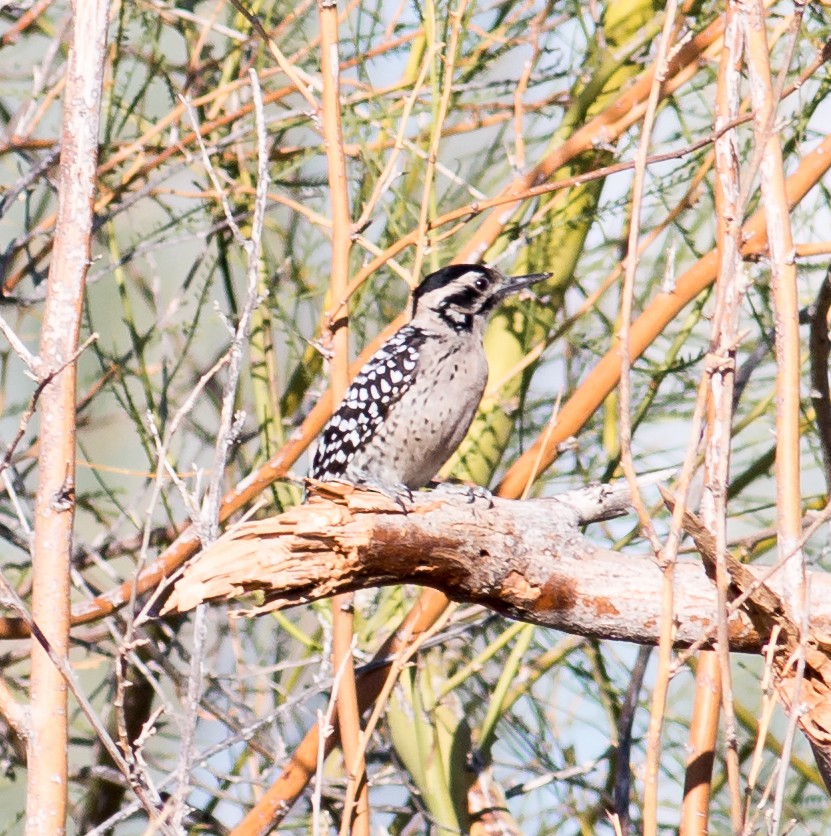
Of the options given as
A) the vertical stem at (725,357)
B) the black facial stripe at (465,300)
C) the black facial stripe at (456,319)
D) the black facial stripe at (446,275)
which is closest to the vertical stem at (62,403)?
the vertical stem at (725,357)

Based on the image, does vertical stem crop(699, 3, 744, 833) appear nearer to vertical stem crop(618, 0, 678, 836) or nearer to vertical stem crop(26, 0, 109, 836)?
vertical stem crop(618, 0, 678, 836)

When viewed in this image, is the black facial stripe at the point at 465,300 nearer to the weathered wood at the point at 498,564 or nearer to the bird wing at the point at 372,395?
the bird wing at the point at 372,395

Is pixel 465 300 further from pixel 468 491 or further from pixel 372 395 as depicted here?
pixel 468 491

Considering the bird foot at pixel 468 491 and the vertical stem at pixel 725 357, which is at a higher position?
the vertical stem at pixel 725 357

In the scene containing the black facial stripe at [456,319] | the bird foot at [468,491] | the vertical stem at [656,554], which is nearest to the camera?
the vertical stem at [656,554]

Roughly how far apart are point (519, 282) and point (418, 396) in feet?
1.73

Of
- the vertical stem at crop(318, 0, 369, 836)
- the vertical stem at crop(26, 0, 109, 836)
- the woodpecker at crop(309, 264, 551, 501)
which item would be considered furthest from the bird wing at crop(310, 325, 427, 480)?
the vertical stem at crop(26, 0, 109, 836)

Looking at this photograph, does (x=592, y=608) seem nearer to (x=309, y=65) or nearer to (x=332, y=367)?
(x=332, y=367)

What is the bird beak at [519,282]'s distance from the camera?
4215 millimetres

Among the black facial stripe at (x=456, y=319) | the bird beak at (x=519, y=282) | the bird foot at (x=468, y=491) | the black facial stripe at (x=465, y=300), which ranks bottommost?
the bird foot at (x=468, y=491)

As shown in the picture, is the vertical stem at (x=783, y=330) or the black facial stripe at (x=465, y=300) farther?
the black facial stripe at (x=465, y=300)

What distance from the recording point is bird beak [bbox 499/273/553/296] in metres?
4.21

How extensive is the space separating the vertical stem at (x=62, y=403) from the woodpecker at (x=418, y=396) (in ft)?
4.98

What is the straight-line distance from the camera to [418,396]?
4.25m
